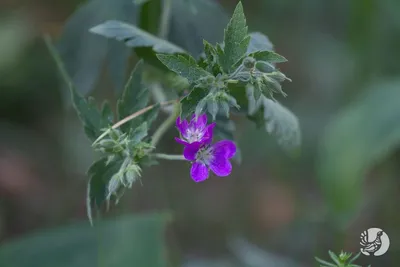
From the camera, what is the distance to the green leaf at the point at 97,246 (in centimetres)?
177

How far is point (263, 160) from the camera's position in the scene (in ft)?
8.59

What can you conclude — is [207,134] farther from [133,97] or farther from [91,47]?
[91,47]

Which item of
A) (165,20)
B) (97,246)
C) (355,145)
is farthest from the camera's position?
(355,145)

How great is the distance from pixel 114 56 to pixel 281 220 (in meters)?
1.29

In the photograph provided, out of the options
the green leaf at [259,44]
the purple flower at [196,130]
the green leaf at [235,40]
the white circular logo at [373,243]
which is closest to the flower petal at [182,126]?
the purple flower at [196,130]

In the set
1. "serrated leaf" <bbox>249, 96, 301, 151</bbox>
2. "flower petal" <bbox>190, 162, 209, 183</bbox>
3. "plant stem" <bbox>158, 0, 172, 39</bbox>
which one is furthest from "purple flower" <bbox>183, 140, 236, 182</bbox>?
"plant stem" <bbox>158, 0, 172, 39</bbox>

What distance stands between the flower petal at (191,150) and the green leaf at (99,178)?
0.16 metres

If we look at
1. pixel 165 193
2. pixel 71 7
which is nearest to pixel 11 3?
pixel 71 7

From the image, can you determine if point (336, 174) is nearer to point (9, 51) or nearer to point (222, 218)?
point (222, 218)

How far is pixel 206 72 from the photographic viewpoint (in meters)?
1.07

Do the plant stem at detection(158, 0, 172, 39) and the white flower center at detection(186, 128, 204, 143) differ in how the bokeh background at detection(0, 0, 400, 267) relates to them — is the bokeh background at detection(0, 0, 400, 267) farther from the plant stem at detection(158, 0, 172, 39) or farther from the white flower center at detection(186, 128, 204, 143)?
the white flower center at detection(186, 128, 204, 143)

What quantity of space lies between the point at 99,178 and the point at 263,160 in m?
1.45

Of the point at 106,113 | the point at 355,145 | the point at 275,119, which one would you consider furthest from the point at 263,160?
the point at 106,113

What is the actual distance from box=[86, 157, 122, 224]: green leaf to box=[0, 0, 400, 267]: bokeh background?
0.59 metres
